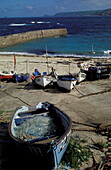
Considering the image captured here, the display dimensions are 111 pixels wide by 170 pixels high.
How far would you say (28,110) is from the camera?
11977 mm

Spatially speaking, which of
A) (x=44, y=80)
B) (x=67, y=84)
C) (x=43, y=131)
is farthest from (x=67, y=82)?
(x=43, y=131)

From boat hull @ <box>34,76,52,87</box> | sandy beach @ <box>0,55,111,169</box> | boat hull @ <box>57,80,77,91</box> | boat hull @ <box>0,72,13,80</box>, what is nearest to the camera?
sandy beach @ <box>0,55,111,169</box>

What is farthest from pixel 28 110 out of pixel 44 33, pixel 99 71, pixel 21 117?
pixel 44 33

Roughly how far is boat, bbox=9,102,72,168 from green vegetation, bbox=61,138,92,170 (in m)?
0.48

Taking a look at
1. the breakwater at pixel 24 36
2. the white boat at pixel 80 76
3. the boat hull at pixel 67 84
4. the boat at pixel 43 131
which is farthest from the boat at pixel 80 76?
the breakwater at pixel 24 36

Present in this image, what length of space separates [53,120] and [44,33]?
59.1 metres

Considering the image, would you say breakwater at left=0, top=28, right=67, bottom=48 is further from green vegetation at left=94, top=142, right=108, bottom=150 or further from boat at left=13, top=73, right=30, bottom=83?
green vegetation at left=94, top=142, right=108, bottom=150

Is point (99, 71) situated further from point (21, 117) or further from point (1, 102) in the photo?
point (21, 117)

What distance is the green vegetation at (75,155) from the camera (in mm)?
8771

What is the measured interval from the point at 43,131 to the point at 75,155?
1.83m

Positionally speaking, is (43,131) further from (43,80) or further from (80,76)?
(80,76)

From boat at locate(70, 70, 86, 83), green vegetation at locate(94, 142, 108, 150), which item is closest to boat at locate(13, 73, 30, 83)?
boat at locate(70, 70, 86, 83)

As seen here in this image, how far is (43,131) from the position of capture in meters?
9.86

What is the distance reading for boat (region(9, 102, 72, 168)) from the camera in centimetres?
813
